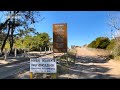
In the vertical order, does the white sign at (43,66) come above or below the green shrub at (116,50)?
below

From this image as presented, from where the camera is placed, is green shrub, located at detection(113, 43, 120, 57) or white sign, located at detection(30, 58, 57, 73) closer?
white sign, located at detection(30, 58, 57, 73)

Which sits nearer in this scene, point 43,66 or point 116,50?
point 43,66

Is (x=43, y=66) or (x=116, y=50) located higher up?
(x=116, y=50)

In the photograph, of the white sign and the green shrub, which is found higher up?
the green shrub

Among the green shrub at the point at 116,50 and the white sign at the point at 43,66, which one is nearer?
the white sign at the point at 43,66
